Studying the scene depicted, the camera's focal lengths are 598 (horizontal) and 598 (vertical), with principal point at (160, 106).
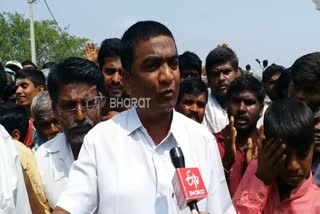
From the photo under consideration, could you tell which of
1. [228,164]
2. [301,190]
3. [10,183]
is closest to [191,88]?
[228,164]

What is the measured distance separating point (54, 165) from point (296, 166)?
1.31 metres

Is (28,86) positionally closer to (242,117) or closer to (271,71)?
(271,71)

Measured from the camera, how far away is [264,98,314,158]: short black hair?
106 inches

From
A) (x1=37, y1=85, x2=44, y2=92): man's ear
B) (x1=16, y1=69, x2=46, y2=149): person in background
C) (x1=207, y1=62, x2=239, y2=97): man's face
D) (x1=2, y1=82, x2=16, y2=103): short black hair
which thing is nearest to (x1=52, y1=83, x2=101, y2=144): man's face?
(x1=207, y1=62, x2=239, y2=97): man's face

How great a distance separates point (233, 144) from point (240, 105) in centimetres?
36

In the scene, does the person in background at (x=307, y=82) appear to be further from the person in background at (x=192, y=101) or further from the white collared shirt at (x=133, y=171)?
the person in background at (x=192, y=101)

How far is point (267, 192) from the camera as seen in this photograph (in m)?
2.76

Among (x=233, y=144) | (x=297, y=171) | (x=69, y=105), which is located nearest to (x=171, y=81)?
(x=297, y=171)

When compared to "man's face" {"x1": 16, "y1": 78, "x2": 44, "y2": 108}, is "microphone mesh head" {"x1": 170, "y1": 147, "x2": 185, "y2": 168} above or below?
above

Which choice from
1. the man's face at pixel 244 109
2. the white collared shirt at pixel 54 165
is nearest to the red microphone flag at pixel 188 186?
the white collared shirt at pixel 54 165

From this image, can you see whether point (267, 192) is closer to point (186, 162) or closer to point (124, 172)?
point (186, 162)

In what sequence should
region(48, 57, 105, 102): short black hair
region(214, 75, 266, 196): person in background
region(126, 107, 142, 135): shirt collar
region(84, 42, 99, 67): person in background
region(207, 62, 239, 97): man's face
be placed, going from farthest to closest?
region(84, 42, 99, 67): person in background, region(207, 62, 239, 97): man's face, region(214, 75, 266, 196): person in background, region(48, 57, 105, 102): short black hair, region(126, 107, 142, 135): shirt collar

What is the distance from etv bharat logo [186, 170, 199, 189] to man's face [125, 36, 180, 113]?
0.37 m

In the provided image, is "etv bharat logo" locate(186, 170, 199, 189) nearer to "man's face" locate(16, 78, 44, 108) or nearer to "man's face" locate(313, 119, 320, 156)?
"man's face" locate(313, 119, 320, 156)
